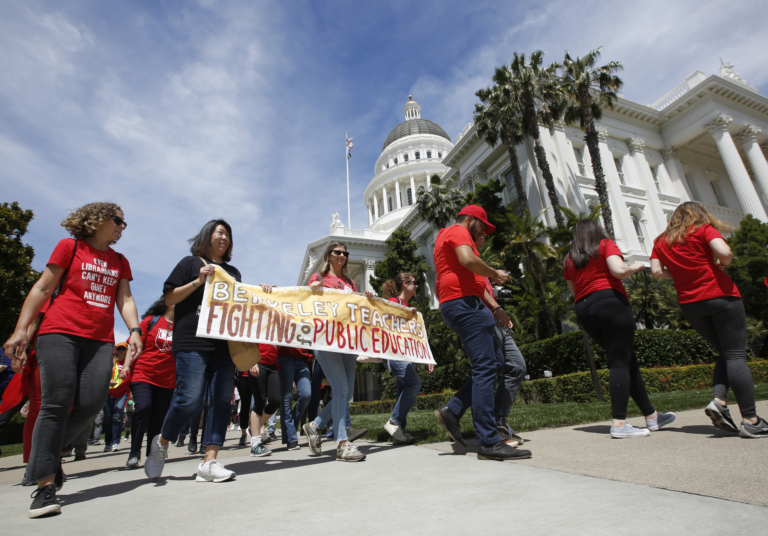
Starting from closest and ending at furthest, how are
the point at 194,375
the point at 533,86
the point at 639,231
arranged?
the point at 194,375 < the point at 533,86 < the point at 639,231

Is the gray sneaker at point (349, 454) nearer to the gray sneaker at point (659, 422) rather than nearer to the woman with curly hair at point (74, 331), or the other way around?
the woman with curly hair at point (74, 331)

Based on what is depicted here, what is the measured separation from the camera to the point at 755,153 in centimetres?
3105

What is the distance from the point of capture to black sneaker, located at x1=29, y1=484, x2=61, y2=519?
2289 mm

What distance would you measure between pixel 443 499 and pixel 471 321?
164 cm

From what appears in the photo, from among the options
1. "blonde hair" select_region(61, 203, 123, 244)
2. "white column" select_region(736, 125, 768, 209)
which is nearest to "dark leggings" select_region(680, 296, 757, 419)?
"blonde hair" select_region(61, 203, 123, 244)

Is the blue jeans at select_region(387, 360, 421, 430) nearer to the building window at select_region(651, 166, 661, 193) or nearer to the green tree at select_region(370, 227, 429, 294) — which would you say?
the green tree at select_region(370, 227, 429, 294)

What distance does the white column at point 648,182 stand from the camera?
92.9 feet

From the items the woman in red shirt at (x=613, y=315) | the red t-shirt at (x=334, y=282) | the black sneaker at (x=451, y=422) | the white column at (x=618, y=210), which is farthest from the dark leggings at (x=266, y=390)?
the white column at (x=618, y=210)

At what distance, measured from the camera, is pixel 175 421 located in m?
3.20

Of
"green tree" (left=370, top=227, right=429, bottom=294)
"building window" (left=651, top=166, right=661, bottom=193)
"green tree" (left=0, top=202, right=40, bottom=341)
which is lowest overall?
"green tree" (left=0, top=202, right=40, bottom=341)

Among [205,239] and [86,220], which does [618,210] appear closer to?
[205,239]

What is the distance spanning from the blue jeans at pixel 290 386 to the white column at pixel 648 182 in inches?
1138

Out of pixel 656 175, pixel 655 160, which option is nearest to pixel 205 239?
pixel 656 175

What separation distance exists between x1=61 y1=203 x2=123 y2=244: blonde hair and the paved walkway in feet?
5.79
